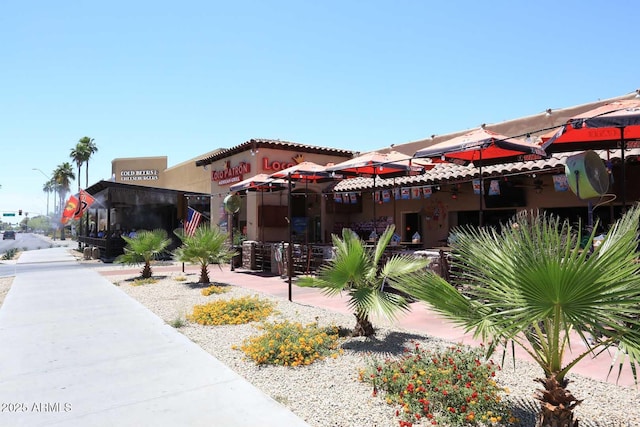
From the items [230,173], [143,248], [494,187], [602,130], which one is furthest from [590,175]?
[230,173]

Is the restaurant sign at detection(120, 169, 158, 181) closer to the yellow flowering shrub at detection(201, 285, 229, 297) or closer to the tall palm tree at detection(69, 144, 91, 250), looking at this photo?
the tall palm tree at detection(69, 144, 91, 250)

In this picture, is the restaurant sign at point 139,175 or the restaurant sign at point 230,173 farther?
the restaurant sign at point 139,175

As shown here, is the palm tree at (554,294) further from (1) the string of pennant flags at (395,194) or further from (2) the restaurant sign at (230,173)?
(2) the restaurant sign at (230,173)

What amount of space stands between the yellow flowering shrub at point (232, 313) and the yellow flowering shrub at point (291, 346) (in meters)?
1.39

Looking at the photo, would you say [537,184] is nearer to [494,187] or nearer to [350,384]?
[494,187]

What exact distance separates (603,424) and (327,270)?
373 centimetres

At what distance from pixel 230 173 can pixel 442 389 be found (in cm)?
1665

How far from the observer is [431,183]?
44.2ft

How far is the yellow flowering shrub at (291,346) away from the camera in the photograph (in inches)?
218

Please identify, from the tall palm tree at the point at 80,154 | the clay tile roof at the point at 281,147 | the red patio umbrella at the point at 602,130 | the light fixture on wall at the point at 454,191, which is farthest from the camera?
the tall palm tree at the point at 80,154

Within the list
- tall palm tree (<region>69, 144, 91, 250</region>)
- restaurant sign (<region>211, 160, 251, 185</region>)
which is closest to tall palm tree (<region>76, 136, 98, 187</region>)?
tall palm tree (<region>69, 144, 91, 250</region>)

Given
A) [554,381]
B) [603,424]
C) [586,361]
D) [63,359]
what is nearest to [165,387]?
[63,359]

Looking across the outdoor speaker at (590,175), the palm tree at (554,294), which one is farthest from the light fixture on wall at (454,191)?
the palm tree at (554,294)

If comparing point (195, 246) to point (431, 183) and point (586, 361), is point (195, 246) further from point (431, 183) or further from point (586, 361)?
point (586, 361)
